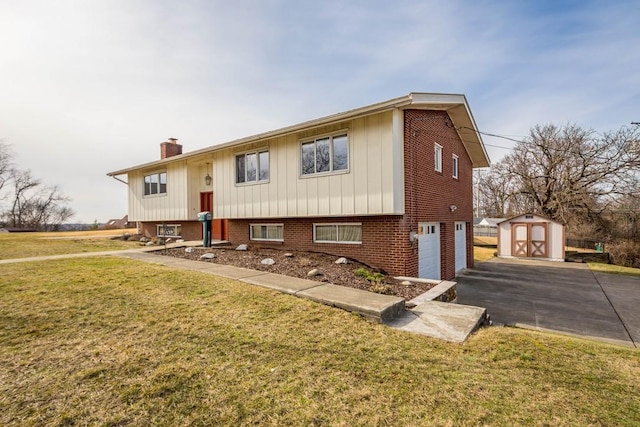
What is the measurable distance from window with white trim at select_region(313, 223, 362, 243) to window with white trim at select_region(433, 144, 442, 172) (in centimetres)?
381

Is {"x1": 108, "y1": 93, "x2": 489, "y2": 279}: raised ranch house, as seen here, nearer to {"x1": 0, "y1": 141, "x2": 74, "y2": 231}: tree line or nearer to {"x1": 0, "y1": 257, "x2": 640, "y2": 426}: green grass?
{"x1": 0, "y1": 257, "x2": 640, "y2": 426}: green grass

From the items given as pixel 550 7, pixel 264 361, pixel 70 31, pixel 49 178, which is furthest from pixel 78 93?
pixel 49 178

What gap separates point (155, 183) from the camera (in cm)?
1574

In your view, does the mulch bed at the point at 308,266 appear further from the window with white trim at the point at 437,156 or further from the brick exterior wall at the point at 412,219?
the window with white trim at the point at 437,156

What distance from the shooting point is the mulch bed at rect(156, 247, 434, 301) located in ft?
21.9

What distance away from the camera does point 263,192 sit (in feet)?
34.6

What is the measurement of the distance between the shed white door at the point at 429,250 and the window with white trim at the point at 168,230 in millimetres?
11928

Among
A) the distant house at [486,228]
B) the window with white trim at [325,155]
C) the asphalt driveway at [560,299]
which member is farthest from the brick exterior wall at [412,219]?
the distant house at [486,228]

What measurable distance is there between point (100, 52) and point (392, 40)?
346 inches

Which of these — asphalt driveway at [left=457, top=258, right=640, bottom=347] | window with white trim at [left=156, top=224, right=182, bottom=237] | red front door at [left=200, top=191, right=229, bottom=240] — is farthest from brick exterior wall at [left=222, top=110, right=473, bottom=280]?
window with white trim at [left=156, top=224, right=182, bottom=237]

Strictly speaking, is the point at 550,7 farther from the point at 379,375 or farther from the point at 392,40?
the point at 379,375

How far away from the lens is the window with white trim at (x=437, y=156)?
10.3 m

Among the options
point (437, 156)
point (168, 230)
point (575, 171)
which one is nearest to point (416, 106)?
point (437, 156)

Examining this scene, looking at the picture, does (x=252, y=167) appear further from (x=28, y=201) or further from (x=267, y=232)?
(x=28, y=201)
